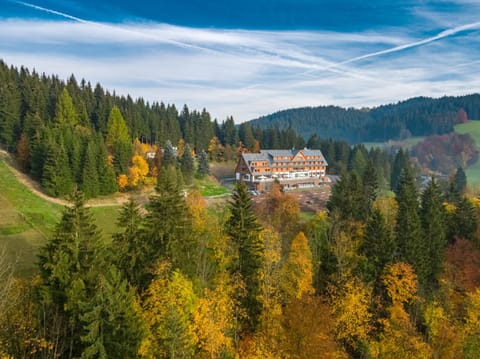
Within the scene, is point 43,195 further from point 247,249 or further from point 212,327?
point 212,327

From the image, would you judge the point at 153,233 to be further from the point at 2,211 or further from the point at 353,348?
the point at 2,211

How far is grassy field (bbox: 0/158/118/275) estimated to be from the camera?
1743 inches

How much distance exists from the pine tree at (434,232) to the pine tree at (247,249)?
25.0 meters

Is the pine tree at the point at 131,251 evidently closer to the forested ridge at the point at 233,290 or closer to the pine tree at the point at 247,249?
the forested ridge at the point at 233,290

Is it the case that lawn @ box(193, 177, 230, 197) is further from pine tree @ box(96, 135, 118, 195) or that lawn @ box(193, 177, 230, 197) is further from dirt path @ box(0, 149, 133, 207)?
pine tree @ box(96, 135, 118, 195)

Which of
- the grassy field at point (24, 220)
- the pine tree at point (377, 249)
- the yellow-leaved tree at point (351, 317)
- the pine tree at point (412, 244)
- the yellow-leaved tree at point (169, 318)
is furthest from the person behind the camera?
the pine tree at point (412, 244)

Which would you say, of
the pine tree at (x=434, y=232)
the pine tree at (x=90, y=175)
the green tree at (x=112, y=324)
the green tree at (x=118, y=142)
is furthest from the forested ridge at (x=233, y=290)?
the green tree at (x=118, y=142)

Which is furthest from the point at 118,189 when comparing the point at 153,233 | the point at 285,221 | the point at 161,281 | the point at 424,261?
the point at 424,261

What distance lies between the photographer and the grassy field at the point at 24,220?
4427cm

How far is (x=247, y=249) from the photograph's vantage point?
117 ft

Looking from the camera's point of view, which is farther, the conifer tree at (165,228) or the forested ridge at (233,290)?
the conifer tree at (165,228)

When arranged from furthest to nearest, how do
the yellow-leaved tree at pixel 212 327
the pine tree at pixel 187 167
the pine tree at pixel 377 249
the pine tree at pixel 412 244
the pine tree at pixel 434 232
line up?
the pine tree at pixel 187 167, the pine tree at pixel 434 232, the pine tree at pixel 412 244, the pine tree at pixel 377 249, the yellow-leaved tree at pixel 212 327

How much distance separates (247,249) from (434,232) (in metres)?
28.0

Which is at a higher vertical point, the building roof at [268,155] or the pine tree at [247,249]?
the building roof at [268,155]
